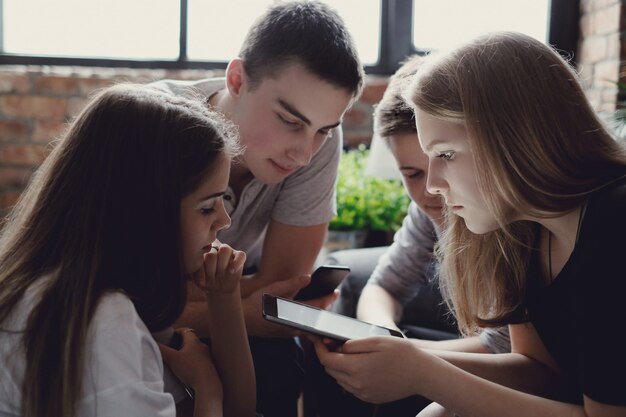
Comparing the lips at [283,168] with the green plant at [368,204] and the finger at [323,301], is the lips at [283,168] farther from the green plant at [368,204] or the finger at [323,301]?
the green plant at [368,204]

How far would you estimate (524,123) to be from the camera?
98 centimetres

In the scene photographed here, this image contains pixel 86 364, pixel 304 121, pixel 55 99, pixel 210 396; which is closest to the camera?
pixel 86 364

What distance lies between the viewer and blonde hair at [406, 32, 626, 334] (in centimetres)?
98

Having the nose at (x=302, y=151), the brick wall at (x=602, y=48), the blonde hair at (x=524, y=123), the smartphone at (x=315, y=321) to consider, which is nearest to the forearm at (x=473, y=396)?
the smartphone at (x=315, y=321)

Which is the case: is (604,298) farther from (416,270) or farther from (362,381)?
(416,270)

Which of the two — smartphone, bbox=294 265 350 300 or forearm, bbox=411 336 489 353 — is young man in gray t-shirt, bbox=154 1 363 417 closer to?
smartphone, bbox=294 265 350 300

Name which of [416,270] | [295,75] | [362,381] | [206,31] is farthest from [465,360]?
[206,31]

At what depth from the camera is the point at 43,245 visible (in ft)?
3.04

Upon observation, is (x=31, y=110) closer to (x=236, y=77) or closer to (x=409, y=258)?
(x=236, y=77)

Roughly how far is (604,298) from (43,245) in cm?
77

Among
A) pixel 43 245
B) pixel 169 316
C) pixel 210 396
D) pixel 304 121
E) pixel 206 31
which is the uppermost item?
pixel 206 31

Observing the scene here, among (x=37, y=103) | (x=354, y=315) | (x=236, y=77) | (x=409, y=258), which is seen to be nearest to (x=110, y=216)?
(x=236, y=77)

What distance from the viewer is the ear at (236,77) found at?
4.93ft

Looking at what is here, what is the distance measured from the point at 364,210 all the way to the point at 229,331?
1.32 m
